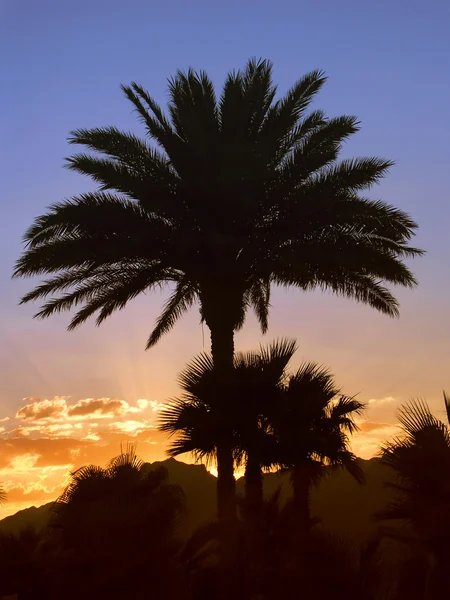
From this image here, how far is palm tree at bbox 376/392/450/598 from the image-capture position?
9336 mm

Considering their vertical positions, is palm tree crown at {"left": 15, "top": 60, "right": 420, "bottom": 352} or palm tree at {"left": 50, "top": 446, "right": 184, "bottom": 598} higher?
palm tree crown at {"left": 15, "top": 60, "right": 420, "bottom": 352}

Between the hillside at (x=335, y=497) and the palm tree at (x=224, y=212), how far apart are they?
9.01 m

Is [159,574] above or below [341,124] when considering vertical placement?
below

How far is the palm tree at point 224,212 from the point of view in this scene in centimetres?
1788

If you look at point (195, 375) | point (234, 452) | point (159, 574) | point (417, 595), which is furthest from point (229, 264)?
point (417, 595)

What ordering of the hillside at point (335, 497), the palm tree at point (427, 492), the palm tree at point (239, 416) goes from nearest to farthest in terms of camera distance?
the palm tree at point (427, 492) < the palm tree at point (239, 416) < the hillside at point (335, 497)

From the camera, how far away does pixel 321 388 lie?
635 inches

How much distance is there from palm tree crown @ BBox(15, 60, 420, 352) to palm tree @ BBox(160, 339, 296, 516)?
7.71ft

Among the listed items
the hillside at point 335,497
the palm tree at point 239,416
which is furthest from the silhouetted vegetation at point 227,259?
the hillside at point 335,497

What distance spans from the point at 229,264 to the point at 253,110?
4438 mm

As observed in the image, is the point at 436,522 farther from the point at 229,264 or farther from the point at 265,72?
the point at 265,72

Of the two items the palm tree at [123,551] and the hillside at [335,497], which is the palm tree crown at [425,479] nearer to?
the palm tree at [123,551]

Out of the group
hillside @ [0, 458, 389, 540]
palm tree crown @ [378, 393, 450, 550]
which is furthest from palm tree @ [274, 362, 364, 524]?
hillside @ [0, 458, 389, 540]

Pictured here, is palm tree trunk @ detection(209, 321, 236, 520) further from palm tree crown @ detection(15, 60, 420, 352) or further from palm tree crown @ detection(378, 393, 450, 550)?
→ palm tree crown @ detection(378, 393, 450, 550)
